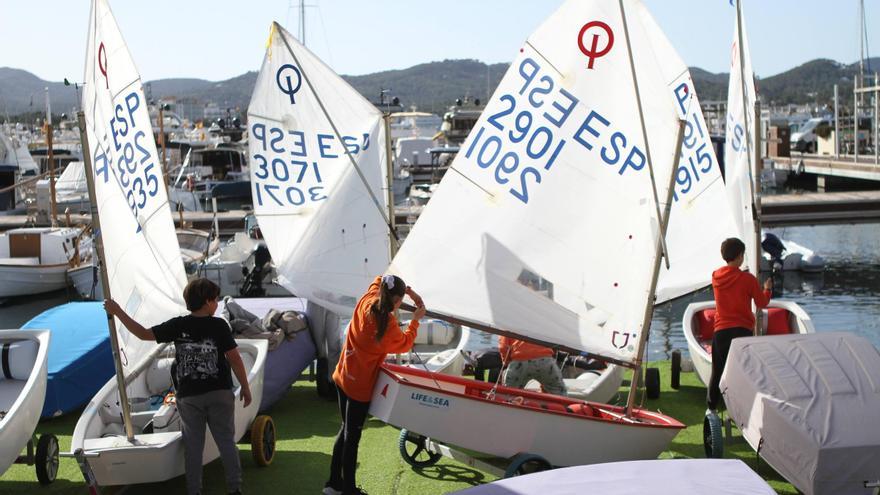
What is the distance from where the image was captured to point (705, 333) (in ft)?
31.2

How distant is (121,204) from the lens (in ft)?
21.0

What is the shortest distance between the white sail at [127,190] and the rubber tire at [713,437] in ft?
12.1

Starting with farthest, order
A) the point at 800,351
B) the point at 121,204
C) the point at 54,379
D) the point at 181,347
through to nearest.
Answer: the point at 54,379
the point at 121,204
the point at 800,351
the point at 181,347

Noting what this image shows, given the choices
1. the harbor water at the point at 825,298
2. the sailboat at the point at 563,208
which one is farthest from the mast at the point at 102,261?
the harbor water at the point at 825,298

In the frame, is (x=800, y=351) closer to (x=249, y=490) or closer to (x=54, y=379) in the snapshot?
(x=249, y=490)

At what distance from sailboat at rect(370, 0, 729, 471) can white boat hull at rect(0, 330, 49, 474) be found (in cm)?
240

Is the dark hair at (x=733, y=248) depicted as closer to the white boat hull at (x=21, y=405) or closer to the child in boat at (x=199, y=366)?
the child in boat at (x=199, y=366)

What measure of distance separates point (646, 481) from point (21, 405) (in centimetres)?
420

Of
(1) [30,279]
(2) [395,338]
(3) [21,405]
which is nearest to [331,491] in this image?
(2) [395,338]

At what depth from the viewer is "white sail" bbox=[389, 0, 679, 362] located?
643cm

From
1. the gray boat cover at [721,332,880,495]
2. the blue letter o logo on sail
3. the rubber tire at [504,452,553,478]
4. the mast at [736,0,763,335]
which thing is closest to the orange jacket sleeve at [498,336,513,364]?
the rubber tire at [504,452,553,478]

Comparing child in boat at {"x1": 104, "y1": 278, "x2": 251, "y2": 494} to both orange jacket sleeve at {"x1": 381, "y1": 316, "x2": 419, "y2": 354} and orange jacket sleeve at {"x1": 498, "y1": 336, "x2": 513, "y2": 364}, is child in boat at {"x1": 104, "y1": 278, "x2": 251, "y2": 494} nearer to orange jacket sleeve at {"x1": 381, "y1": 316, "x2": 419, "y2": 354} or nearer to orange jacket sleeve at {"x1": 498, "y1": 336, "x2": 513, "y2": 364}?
orange jacket sleeve at {"x1": 381, "y1": 316, "x2": 419, "y2": 354}

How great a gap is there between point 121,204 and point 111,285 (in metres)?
0.54

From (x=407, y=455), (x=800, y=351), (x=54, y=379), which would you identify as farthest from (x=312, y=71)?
(x=800, y=351)
